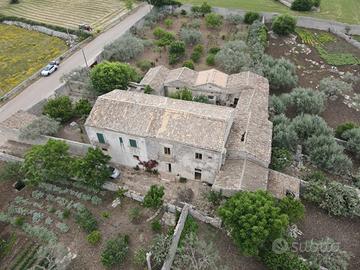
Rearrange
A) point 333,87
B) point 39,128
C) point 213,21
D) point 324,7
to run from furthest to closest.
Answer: point 324,7
point 213,21
point 333,87
point 39,128

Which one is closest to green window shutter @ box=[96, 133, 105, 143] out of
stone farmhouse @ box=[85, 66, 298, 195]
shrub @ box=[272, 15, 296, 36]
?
stone farmhouse @ box=[85, 66, 298, 195]

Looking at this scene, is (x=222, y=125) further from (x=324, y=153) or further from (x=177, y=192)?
(x=324, y=153)

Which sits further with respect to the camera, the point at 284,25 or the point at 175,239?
the point at 284,25

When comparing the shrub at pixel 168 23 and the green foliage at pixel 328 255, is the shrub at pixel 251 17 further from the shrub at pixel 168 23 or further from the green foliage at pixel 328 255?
the green foliage at pixel 328 255

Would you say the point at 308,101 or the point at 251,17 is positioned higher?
the point at 251,17

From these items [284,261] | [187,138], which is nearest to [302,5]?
[187,138]

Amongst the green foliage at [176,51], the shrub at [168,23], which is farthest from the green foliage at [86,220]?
the shrub at [168,23]

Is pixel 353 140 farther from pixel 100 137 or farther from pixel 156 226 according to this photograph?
pixel 100 137

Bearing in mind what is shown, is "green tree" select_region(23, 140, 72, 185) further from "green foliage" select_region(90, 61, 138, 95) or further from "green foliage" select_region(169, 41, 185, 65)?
"green foliage" select_region(169, 41, 185, 65)
